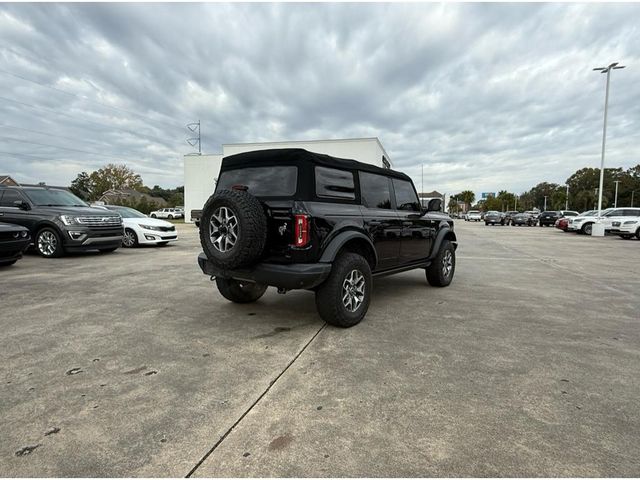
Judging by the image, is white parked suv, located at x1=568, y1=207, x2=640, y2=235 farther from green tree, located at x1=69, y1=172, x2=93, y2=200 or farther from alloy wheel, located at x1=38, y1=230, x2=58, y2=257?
green tree, located at x1=69, y1=172, x2=93, y2=200

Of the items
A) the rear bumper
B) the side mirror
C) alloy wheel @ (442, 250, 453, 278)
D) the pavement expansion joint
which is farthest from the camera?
alloy wheel @ (442, 250, 453, 278)

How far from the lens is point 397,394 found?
2.54 metres

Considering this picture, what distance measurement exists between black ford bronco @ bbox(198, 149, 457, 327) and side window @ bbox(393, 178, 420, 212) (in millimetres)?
605

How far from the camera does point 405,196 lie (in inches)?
215

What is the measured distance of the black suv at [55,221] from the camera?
859 cm

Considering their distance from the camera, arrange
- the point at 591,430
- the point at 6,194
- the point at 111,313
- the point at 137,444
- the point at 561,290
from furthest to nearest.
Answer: the point at 6,194 < the point at 561,290 < the point at 111,313 < the point at 591,430 < the point at 137,444

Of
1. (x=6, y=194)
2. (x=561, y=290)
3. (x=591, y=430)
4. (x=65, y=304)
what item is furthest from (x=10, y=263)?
(x=561, y=290)

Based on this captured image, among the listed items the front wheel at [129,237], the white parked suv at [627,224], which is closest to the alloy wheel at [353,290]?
the front wheel at [129,237]

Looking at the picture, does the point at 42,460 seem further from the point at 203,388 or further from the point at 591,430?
the point at 591,430

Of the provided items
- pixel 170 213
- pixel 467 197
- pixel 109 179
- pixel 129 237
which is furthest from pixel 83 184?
pixel 467 197

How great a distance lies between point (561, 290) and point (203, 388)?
5.91 meters

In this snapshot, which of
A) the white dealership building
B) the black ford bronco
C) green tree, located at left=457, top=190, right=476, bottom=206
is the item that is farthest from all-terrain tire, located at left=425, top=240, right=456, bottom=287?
green tree, located at left=457, top=190, right=476, bottom=206

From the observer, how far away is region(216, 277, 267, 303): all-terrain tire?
4699 millimetres

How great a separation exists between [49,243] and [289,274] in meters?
8.17
